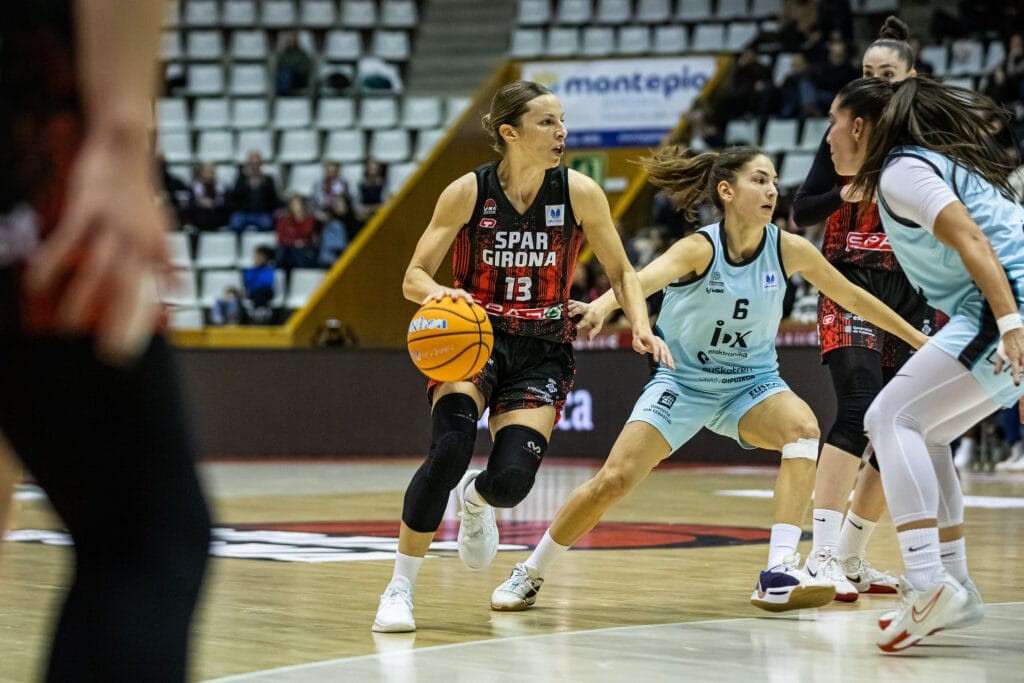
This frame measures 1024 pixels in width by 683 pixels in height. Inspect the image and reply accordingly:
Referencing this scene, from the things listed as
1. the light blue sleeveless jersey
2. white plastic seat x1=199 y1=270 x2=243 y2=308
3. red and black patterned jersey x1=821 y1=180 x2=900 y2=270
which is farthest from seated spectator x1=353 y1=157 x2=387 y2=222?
the light blue sleeveless jersey

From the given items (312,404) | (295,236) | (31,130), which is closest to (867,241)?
(31,130)

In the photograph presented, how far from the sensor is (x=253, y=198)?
18.5m

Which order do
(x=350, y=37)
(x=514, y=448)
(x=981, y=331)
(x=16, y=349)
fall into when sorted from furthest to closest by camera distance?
(x=350, y=37), (x=514, y=448), (x=981, y=331), (x=16, y=349)

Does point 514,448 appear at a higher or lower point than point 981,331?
lower

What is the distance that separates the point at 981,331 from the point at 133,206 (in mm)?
3263

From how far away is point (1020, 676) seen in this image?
3900mm

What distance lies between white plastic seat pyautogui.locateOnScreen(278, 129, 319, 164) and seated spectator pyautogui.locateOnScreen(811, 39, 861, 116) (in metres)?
6.76

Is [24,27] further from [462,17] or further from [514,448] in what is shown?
[462,17]

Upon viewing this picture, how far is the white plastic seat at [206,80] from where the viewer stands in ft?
69.1

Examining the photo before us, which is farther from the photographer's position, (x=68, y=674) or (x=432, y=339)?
(x=432, y=339)

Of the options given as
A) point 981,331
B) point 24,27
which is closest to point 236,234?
point 981,331

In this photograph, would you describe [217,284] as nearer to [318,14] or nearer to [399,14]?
[318,14]

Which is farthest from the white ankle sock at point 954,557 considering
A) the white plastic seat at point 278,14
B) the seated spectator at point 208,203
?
the white plastic seat at point 278,14

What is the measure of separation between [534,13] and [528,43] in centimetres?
71
